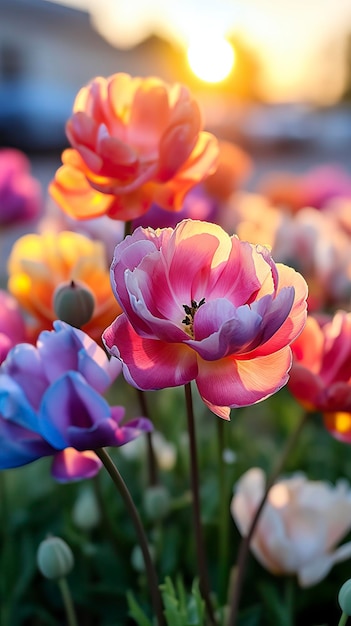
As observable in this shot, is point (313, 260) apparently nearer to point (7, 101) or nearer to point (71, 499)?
point (71, 499)

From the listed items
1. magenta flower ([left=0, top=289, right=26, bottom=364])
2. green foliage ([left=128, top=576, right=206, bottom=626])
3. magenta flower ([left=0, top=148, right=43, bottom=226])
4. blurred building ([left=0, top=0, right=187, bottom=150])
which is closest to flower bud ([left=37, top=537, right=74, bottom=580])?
green foliage ([left=128, top=576, right=206, bottom=626])

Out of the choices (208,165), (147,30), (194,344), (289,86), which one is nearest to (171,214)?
(208,165)

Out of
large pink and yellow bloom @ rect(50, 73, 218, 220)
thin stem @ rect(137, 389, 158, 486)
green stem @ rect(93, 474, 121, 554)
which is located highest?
large pink and yellow bloom @ rect(50, 73, 218, 220)

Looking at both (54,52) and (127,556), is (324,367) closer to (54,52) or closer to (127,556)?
(127,556)

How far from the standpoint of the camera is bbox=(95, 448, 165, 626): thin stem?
461mm

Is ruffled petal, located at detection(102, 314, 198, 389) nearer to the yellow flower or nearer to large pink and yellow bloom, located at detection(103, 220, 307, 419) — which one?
large pink and yellow bloom, located at detection(103, 220, 307, 419)

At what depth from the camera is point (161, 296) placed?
460 mm

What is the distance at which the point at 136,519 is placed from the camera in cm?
50

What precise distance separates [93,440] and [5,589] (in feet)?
1.29

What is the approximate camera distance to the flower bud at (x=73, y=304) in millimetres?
557

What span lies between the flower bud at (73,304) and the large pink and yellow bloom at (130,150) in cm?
8

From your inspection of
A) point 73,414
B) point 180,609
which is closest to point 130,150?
point 73,414

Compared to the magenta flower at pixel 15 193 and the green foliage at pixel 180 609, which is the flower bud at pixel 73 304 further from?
the magenta flower at pixel 15 193

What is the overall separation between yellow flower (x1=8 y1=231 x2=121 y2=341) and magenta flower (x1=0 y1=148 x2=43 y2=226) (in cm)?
59
